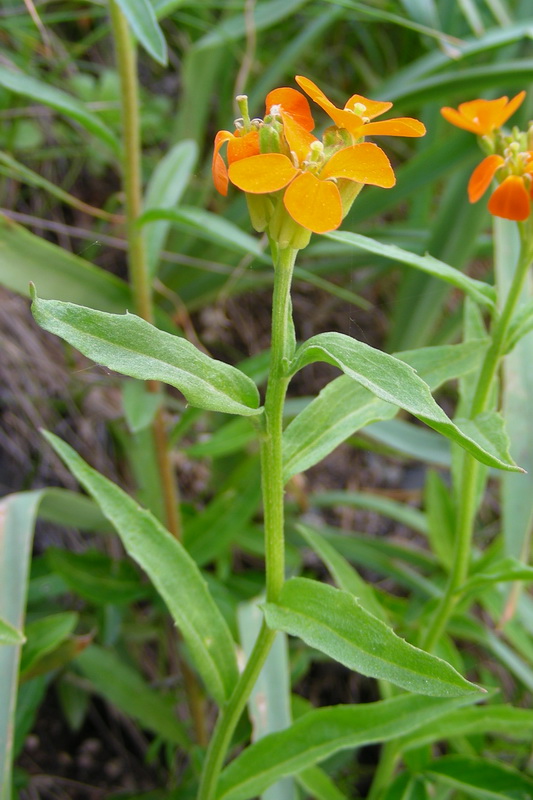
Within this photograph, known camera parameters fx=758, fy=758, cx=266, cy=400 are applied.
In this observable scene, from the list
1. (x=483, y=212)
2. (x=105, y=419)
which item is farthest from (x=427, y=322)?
(x=105, y=419)

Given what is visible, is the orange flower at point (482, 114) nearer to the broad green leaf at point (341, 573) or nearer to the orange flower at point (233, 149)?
the orange flower at point (233, 149)

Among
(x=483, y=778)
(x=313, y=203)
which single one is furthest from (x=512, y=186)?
(x=483, y=778)

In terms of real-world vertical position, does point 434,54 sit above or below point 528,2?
below

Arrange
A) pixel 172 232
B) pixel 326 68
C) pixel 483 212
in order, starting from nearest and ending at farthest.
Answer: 1. pixel 483 212
2. pixel 172 232
3. pixel 326 68

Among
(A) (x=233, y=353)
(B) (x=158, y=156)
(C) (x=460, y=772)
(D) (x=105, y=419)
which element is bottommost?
(C) (x=460, y=772)

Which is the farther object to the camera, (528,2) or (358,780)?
(528,2)

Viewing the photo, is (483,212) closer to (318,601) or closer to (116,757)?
(318,601)

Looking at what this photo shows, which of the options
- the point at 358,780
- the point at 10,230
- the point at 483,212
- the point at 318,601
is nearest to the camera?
the point at 318,601

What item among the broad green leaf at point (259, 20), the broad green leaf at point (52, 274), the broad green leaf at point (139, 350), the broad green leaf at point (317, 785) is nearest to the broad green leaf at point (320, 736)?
the broad green leaf at point (317, 785)

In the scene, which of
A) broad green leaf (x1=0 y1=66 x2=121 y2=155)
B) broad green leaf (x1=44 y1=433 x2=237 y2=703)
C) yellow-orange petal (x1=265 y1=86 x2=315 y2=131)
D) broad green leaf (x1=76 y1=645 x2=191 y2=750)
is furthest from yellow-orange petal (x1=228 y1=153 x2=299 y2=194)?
broad green leaf (x1=76 y1=645 x2=191 y2=750)
